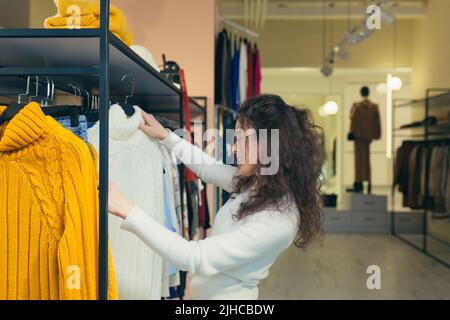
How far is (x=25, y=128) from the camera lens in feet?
3.74

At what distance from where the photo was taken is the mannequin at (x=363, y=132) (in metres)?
7.23

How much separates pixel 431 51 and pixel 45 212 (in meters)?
5.85

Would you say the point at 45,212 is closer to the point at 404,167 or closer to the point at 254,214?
the point at 254,214

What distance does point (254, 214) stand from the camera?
4.38 feet

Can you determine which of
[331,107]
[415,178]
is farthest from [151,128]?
[331,107]

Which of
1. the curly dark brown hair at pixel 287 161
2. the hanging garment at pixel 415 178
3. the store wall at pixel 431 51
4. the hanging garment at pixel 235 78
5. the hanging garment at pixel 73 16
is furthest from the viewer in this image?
the hanging garment at pixel 415 178

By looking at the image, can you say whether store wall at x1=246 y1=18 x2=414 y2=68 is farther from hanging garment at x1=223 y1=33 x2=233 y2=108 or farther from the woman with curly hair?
the woman with curly hair

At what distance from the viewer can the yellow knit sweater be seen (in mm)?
1142

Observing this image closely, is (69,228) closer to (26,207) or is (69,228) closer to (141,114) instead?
(26,207)

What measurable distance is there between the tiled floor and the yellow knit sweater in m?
2.73

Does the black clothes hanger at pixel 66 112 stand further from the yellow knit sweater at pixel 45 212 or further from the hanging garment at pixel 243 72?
the hanging garment at pixel 243 72

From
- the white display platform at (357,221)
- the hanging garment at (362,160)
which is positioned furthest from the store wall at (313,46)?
the white display platform at (357,221)

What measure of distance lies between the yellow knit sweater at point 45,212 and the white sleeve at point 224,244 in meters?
0.14
